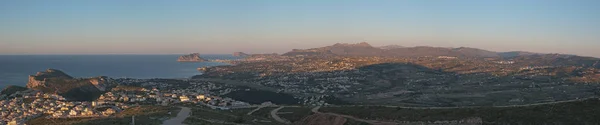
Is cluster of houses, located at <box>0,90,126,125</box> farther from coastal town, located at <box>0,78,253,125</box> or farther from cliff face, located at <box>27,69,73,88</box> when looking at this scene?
cliff face, located at <box>27,69,73,88</box>

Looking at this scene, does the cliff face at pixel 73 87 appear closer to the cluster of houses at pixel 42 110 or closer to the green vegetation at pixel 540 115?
the cluster of houses at pixel 42 110

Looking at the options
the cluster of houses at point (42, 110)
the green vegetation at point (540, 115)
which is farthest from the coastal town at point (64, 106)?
the green vegetation at point (540, 115)

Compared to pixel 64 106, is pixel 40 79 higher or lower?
lower

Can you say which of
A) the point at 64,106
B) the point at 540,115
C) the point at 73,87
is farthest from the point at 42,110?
the point at 540,115

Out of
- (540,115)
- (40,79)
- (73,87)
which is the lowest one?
(73,87)

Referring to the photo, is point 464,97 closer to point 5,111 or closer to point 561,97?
point 561,97

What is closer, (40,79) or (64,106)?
(64,106)

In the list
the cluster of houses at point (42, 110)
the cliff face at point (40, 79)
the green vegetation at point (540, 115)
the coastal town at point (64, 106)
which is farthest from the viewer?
the cliff face at point (40, 79)

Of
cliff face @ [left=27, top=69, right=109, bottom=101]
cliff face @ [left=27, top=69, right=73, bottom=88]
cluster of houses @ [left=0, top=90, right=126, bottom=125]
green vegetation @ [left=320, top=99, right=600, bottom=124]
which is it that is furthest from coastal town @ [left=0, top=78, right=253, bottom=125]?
green vegetation @ [left=320, top=99, right=600, bottom=124]

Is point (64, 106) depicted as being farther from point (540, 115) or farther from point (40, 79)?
point (40, 79)

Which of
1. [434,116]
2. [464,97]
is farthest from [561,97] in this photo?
[434,116]

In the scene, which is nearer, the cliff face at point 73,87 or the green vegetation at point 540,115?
the green vegetation at point 540,115
